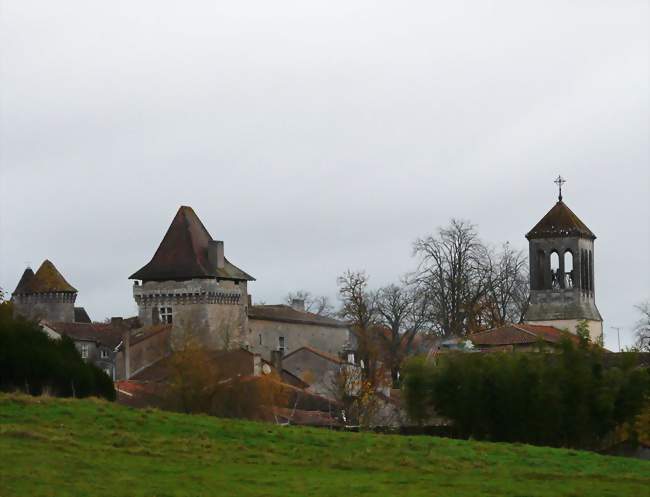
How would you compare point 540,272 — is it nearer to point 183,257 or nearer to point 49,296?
point 183,257

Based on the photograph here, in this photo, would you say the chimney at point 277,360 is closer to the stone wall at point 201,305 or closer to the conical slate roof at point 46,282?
the stone wall at point 201,305

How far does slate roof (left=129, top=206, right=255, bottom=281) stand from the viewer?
95250 mm

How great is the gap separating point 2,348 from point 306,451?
1345 cm

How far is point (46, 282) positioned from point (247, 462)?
254ft

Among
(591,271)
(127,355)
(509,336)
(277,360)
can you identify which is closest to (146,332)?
(127,355)

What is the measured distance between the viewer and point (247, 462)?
99.1 ft

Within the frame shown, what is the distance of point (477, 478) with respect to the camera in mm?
29969

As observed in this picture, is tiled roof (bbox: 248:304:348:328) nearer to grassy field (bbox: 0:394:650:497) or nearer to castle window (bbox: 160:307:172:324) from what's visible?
castle window (bbox: 160:307:172:324)

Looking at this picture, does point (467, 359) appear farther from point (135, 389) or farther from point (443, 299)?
point (443, 299)

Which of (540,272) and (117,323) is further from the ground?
(540,272)

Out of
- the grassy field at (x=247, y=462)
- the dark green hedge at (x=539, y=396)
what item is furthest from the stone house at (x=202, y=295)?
the grassy field at (x=247, y=462)

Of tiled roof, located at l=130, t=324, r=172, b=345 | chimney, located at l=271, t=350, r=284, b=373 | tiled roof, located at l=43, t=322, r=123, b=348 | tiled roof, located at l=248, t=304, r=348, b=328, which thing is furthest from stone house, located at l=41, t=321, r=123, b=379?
tiled roof, located at l=248, t=304, r=348, b=328

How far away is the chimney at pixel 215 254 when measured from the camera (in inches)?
3799

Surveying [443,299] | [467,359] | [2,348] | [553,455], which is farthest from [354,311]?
[553,455]
